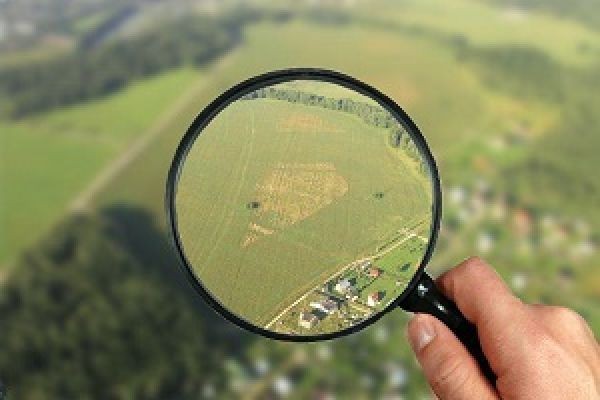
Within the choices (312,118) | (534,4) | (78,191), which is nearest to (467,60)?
(534,4)

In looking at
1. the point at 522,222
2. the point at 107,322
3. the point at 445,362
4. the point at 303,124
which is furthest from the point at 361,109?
the point at 522,222

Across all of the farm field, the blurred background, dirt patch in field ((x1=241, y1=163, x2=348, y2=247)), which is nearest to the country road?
dirt patch in field ((x1=241, y1=163, x2=348, y2=247))

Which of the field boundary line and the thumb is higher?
the thumb

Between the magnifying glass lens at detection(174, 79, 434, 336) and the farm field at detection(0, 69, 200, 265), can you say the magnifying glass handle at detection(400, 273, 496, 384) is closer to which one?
the magnifying glass lens at detection(174, 79, 434, 336)

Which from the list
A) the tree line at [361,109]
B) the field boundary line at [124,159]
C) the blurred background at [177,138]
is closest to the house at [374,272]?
the tree line at [361,109]

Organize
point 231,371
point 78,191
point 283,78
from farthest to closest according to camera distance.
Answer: point 78,191 → point 231,371 → point 283,78

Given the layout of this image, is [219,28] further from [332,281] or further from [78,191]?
[332,281]
